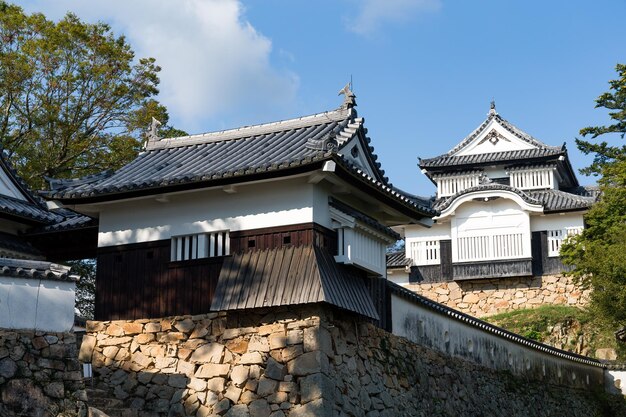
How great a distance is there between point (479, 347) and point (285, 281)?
881cm

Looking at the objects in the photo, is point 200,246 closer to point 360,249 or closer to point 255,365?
point 255,365

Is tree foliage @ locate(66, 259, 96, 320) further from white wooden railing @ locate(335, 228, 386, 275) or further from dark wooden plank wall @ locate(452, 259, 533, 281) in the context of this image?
dark wooden plank wall @ locate(452, 259, 533, 281)

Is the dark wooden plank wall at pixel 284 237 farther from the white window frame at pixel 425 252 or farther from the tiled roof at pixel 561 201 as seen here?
the white window frame at pixel 425 252

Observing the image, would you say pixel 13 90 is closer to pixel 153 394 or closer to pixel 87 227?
pixel 87 227

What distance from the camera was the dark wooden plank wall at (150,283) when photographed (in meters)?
17.4

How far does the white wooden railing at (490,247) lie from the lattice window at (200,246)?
21.5m

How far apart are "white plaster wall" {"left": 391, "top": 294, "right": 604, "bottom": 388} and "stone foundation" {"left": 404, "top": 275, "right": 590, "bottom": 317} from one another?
541 centimetres

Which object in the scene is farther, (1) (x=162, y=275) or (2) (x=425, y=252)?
(2) (x=425, y=252)

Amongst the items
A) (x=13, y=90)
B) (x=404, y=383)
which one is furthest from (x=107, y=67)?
(x=404, y=383)

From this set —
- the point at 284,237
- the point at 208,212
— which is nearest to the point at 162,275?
the point at 208,212

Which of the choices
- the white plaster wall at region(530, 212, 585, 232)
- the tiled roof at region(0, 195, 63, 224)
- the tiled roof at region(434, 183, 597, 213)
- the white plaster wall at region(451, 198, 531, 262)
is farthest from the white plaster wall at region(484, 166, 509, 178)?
the tiled roof at region(0, 195, 63, 224)

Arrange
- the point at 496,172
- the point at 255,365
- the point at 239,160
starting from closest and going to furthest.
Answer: the point at 255,365
the point at 239,160
the point at 496,172

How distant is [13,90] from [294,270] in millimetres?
14887

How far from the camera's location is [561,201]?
36.9m
